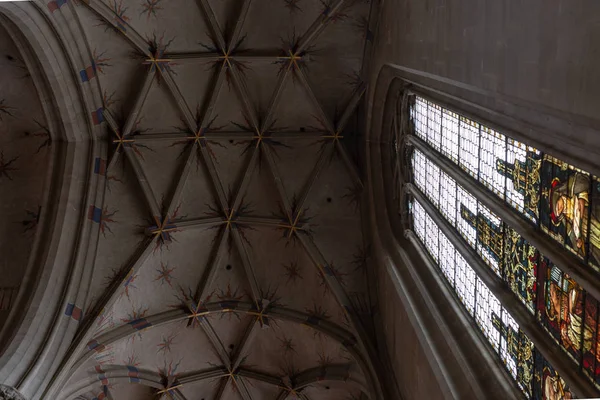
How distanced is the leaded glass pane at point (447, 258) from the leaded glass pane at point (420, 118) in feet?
6.55

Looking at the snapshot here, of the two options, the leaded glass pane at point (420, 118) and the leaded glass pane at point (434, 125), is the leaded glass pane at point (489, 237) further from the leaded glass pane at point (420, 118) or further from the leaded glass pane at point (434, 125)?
the leaded glass pane at point (420, 118)

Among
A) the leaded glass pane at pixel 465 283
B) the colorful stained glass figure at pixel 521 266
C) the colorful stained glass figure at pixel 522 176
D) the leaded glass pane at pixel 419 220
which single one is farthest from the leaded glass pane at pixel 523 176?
the leaded glass pane at pixel 419 220

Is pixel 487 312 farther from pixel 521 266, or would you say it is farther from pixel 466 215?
pixel 466 215

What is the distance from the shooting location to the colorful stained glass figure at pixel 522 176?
5.29 metres

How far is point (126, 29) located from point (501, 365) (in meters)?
9.20

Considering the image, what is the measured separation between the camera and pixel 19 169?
1106 cm

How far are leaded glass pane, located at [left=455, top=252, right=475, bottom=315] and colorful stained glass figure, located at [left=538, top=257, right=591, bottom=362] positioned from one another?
1743mm

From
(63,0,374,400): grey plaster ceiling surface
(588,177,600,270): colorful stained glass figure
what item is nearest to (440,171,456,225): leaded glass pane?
(588,177,600,270): colorful stained glass figure

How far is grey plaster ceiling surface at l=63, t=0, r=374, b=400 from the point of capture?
11633mm

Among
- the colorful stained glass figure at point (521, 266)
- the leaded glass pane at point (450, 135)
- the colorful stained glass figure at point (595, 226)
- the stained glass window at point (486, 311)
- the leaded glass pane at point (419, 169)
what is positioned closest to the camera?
the colorful stained glass figure at point (595, 226)

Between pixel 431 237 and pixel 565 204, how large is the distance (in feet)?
14.2

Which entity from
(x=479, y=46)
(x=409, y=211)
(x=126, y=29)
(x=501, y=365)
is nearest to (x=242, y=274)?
(x=409, y=211)

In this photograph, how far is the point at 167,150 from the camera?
41.2 ft

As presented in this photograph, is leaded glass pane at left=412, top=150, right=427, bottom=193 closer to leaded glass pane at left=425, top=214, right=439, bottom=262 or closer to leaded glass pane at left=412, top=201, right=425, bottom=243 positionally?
leaded glass pane at left=412, top=201, right=425, bottom=243
